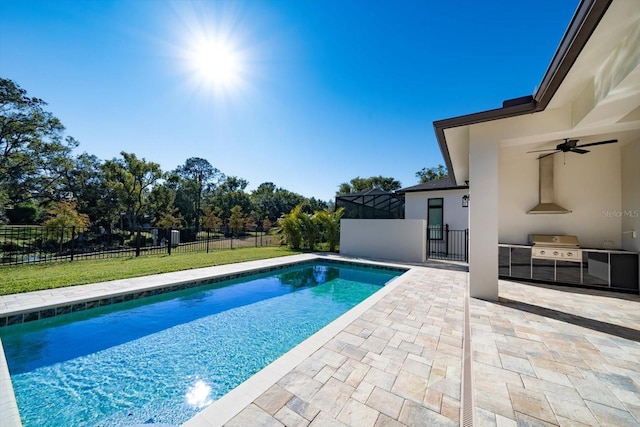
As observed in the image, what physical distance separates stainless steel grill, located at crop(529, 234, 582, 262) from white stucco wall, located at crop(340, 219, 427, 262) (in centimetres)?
416

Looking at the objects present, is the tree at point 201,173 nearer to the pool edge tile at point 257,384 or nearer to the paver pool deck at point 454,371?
the pool edge tile at point 257,384

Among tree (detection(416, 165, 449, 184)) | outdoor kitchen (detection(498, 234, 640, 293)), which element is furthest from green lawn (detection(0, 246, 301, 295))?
tree (detection(416, 165, 449, 184))

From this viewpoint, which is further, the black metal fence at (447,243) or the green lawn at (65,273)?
the black metal fence at (447,243)

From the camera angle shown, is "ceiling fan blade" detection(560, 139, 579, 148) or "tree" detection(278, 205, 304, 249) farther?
"tree" detection(278, 205, 304, 249)

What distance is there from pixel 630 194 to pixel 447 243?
6.40m

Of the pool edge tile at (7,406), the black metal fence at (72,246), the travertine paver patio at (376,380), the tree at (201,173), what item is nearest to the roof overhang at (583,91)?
the travertine paver patio at (376,380)

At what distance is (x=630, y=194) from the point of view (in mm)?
5340

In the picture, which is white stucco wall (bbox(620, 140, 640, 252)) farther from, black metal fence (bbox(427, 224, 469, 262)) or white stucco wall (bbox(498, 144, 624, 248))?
black metal fence (bbox(427, 224, 469, 262))

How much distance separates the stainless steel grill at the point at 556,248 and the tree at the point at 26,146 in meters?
30.2

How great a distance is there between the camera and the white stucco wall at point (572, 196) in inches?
230

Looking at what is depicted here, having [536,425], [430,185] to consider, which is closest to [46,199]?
[430,185]

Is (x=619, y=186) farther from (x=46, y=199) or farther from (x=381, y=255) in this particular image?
(x=46, y=199)

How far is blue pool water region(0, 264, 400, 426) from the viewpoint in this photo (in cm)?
260

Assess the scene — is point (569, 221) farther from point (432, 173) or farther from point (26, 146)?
point (26, 146)
